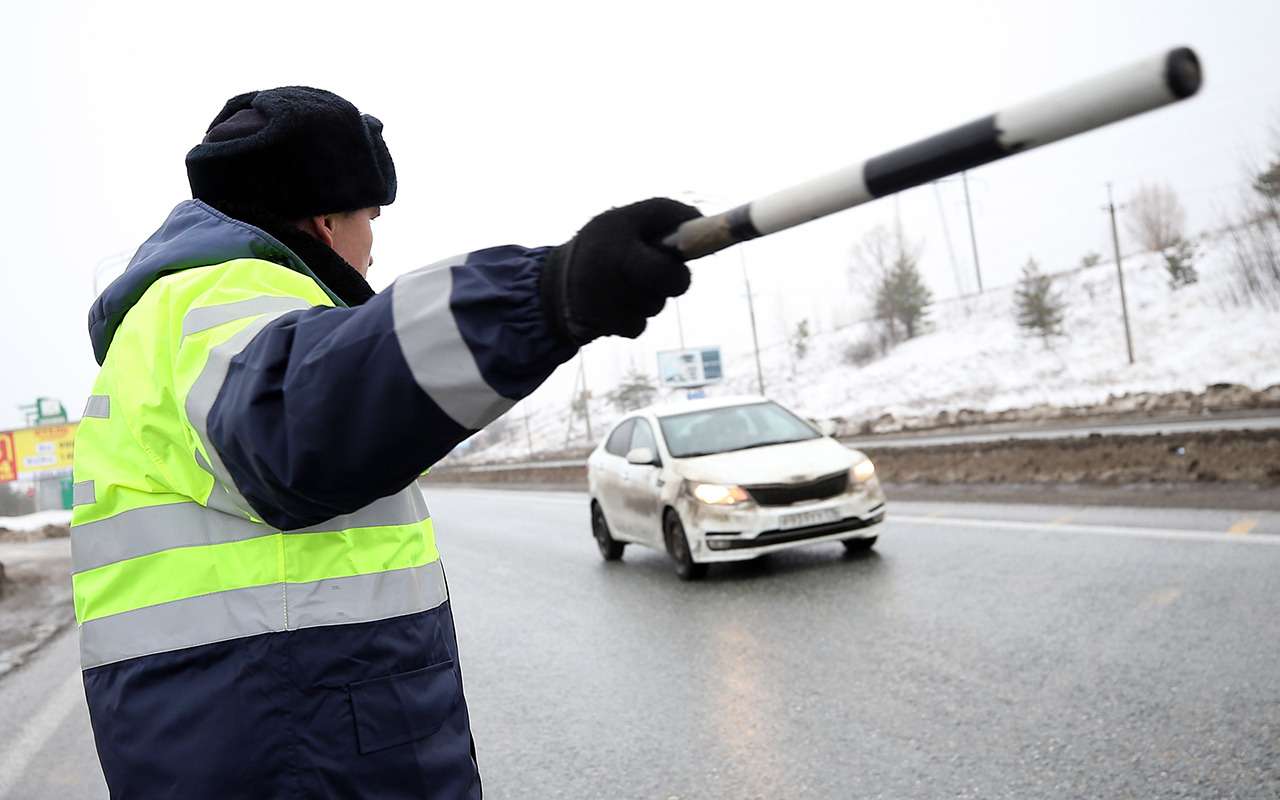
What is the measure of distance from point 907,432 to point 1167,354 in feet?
68.9

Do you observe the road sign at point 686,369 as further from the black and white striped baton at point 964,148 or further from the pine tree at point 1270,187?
the black and white striped baton at point 964,148

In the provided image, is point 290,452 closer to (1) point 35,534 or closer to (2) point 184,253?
(2) point 184,253

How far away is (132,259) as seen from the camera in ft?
5.57

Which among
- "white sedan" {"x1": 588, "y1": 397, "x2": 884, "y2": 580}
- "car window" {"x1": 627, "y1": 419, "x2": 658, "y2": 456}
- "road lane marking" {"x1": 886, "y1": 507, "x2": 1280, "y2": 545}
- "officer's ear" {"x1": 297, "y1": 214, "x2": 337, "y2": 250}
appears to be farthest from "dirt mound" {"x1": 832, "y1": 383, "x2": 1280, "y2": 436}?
"officer's ear" {"x1": 297, "y1": 214, "x2": 337, "y2": 250}

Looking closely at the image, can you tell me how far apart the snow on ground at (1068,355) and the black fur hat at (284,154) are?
39.0m

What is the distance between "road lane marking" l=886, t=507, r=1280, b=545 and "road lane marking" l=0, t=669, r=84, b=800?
7563mm

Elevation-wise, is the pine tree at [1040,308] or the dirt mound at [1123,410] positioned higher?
the pine tree at [1040,308]

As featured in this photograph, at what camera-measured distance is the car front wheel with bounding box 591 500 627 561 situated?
11.5 meters

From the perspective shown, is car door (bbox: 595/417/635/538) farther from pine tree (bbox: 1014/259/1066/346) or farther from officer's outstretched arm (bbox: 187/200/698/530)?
pine tree (bbox: 1014/259/1066/346)

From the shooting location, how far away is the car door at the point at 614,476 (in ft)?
36.1

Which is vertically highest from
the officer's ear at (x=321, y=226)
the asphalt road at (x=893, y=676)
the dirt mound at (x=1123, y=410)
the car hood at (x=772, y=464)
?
the officer's ear at (x=321, y=226)

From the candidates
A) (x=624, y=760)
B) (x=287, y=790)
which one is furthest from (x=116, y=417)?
(x=624, y=760)

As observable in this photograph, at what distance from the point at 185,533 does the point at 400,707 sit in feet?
1.31

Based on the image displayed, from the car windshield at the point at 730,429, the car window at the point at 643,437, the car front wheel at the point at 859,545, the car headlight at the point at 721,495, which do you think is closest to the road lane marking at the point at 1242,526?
the car front wheel at the point at 859,545
